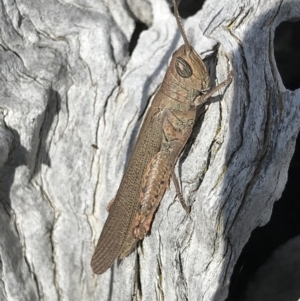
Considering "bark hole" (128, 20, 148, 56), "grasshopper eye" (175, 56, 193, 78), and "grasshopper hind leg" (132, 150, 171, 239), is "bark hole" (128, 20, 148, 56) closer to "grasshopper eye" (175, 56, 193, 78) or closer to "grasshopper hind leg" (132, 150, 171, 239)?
"grasshopper eye" (175, 56, 193, 78)

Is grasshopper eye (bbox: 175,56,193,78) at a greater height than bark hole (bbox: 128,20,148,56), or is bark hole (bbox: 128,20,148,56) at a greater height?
bark hole (bbox: 128,20,148,56)

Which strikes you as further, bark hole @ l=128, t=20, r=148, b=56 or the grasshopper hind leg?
bark hole @ l=128, t=20, r=148, b=56

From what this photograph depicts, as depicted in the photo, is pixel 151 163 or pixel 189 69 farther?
pixel 151 163

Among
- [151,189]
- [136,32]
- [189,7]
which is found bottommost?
[151,189]

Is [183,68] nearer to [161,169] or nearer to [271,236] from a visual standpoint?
[161,169]

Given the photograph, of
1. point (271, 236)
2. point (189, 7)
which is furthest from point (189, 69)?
point (271, 236)

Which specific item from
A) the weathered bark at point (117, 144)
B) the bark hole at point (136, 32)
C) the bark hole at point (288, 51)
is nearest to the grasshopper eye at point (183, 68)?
the weathered bark at point (117, 144)

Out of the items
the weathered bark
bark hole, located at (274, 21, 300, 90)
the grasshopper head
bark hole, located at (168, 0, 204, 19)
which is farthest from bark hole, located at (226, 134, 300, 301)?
bark hole, located at (168, 0, 204, 19)
